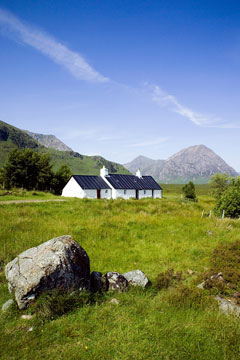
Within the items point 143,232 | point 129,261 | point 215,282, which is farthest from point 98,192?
point 215,282

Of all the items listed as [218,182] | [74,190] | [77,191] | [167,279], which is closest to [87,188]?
[77,191]

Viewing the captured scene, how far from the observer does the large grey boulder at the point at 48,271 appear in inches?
232

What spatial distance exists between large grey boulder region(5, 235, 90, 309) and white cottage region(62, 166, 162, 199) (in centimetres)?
4072

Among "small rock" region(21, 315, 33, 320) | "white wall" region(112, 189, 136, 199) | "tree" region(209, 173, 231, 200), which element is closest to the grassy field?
"small rock" region(21, 315, 33, 320)

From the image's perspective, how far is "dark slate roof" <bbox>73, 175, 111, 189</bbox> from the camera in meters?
48.5

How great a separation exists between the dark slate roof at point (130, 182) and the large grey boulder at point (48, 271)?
1809 inches

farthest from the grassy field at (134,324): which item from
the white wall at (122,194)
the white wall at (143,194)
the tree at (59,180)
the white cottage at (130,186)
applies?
the white wall at (143,194)

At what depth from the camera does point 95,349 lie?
4602 millimetres

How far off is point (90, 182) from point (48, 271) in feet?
147

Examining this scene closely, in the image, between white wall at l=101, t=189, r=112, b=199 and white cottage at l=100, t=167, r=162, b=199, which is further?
white cottage at l=100, t=167, r=162, b=199

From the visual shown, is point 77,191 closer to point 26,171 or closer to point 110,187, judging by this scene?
point 110,187

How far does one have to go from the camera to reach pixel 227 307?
655 cm

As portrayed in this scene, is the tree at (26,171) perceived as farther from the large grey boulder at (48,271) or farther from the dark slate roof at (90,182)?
the large grey boulder at (48,271)

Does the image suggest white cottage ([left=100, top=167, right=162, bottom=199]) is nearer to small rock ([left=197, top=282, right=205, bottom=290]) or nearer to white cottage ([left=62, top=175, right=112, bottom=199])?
white cottage ([left=62, top=175, right=112, bottom=199])
